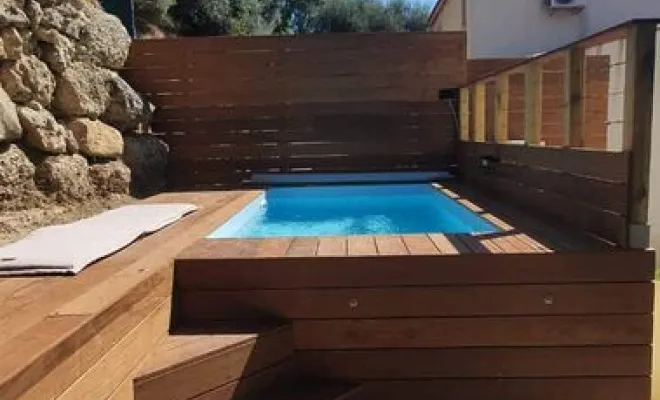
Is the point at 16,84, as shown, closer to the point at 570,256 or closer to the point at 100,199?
the point at 100,199

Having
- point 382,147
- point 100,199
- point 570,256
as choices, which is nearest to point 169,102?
point 100,199

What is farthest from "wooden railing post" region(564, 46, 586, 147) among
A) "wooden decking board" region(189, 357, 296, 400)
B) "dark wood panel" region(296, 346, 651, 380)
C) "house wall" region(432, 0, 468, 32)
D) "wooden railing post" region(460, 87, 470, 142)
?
"house wall" region(432, 0, 468, 32)

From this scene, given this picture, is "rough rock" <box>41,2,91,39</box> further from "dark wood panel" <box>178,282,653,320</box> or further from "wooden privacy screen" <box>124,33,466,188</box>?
"dark wood panel" <box>178,282,653,320</box>

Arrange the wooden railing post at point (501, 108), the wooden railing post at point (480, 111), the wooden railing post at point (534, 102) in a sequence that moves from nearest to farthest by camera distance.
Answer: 1. the wooden railing post at point (534, 102)
2. the wooden railing post at point (501, 108)
3. the wooden railing post at point (480, 111)

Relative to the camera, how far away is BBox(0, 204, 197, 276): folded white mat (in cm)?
275

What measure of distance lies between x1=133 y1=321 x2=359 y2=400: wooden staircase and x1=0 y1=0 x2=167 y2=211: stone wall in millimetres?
2386

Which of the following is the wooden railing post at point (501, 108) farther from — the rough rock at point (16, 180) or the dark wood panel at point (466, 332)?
the rough rock at point (16, 180)

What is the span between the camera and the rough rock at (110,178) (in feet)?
19.6

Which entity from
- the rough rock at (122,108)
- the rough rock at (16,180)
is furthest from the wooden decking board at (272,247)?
the rough rock at (122,108)

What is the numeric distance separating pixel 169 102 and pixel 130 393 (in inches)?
233

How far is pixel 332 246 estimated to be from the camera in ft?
10.4

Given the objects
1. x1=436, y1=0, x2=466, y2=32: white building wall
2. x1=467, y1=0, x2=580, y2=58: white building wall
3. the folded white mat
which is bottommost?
the folded white mat

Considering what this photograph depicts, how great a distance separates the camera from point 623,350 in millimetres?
2887

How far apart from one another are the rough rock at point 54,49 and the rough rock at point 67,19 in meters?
0.07
